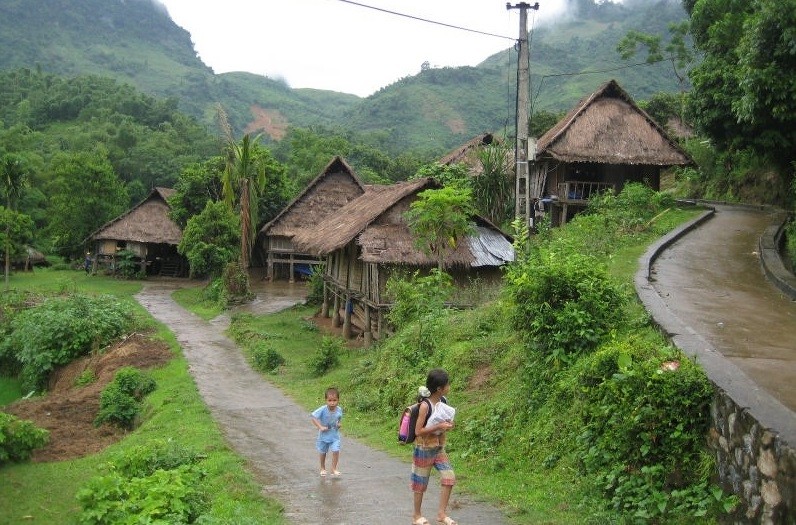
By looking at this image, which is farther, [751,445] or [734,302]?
[734,302]

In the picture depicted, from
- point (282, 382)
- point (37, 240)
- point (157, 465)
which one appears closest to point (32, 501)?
point (157, 465)

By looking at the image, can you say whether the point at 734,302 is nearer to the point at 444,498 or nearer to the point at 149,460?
the point at 444,498

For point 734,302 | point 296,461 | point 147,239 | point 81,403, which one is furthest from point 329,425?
point 147,239

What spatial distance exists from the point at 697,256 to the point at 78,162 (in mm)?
39719

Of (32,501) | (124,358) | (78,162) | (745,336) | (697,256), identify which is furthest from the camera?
(78,162)

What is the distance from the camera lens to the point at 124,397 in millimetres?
16672

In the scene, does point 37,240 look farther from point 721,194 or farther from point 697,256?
point 697,256

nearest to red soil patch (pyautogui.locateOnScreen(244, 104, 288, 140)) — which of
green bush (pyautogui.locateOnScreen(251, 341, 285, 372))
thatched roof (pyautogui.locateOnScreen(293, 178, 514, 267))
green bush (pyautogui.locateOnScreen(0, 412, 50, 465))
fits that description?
thatched roof (pyautogui.locateOnScreen(293, 178, 514, 267))

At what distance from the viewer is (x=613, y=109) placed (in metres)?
26.0

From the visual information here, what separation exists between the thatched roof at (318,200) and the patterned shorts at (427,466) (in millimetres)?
29715

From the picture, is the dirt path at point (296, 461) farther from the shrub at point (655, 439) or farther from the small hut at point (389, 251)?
the small hut at point (389, 251)

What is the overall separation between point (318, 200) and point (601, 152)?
15.7m

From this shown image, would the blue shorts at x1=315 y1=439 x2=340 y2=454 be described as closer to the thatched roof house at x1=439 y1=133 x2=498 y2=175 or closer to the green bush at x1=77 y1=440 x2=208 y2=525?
the green bush at x1=77 y1=440 x2=208 y2=525

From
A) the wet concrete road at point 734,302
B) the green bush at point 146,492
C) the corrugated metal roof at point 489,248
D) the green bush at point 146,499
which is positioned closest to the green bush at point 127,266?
the corrugated metal roof at point 489,248
